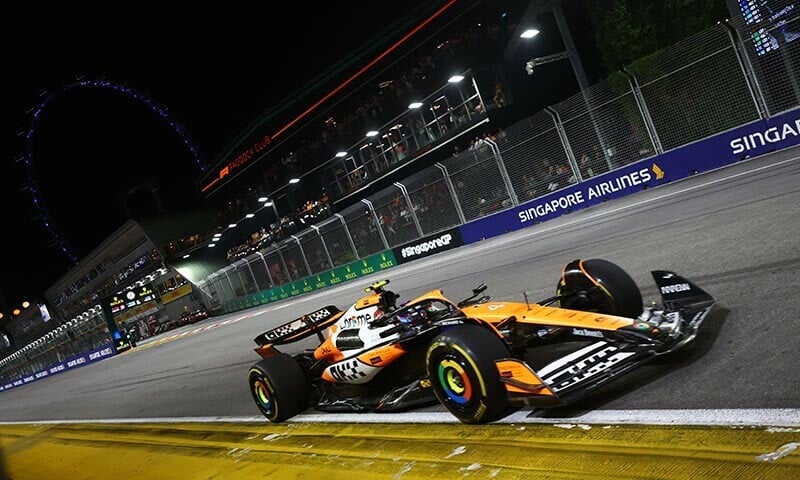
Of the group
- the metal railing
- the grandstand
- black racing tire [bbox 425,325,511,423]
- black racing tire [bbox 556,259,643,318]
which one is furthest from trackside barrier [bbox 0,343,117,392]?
black racing tire [bbox 556,259,643,318]

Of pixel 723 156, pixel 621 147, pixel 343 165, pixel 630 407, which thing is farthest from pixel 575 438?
pixel 343 165

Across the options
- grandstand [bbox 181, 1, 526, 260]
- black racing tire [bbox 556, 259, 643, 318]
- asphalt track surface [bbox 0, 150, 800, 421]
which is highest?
grandstand [bbox 181, 1, 526, 260]

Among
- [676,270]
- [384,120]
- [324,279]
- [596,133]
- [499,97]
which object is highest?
[384,120]

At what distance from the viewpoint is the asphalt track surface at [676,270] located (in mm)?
3564

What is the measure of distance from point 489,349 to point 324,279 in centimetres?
2133

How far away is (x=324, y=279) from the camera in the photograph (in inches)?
982

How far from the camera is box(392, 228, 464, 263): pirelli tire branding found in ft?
61.6

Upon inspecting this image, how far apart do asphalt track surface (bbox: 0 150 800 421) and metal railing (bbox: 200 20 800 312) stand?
1265mm

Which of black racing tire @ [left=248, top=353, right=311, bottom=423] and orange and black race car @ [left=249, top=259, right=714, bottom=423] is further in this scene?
black racing tire @ [left=248, top=353, right=311, bottom=423]

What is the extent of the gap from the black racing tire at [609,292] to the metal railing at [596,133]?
8.29m

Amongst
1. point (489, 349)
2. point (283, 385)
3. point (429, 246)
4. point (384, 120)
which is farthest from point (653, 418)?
point (384, 120)

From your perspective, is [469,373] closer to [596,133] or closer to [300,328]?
[300,328]

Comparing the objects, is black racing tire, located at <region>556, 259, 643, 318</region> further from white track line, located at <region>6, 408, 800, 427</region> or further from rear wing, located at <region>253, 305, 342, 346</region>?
rear wing, located at <region>253, 305, 342, 346</region>

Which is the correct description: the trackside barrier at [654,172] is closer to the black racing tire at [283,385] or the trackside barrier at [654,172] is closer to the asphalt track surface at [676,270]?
the asphalt track surface at [676,270]
